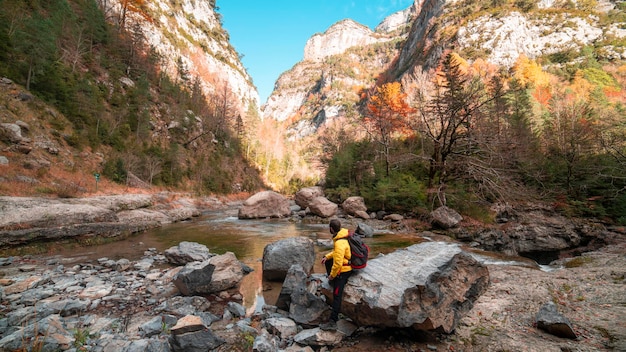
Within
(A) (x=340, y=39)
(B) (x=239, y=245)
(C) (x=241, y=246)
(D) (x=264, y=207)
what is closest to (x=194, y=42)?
(D) (x=264, y=207)

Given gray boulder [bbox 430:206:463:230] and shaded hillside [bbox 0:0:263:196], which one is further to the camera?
shaded hillside [bbox 0:0:263:196]

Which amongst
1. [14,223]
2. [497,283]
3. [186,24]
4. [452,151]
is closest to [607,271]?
[497,283]

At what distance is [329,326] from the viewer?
4.11 m

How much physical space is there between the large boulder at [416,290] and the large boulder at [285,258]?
260 cm

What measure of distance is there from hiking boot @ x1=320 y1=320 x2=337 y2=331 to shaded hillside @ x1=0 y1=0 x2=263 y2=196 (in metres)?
17.0

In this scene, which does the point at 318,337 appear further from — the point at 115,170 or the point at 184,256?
the point at 115,170

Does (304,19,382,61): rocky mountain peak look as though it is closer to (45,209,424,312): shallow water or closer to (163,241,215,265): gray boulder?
(45,209,424,312): shallow water

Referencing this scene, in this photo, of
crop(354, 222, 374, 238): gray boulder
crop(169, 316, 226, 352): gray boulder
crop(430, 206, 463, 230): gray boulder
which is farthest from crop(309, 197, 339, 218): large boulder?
crop(169, 316, 226, 352): gray boulder

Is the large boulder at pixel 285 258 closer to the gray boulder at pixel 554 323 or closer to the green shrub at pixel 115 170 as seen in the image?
the gray boulder at pixel 554 323

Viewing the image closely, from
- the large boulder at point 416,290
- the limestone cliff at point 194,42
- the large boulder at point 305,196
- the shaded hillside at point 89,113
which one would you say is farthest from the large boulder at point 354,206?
the limestone cliff at point 194,42

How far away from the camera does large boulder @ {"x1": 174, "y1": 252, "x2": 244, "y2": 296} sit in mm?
5520

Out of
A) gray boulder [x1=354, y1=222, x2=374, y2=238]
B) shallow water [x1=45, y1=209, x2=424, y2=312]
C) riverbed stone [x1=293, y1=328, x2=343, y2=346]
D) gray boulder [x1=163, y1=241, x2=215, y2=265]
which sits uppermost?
riverbed stone [x1=293, y1=328, x2=343, y2=346]

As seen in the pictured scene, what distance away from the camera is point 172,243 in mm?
11227

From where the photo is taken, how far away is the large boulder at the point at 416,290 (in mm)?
3510
